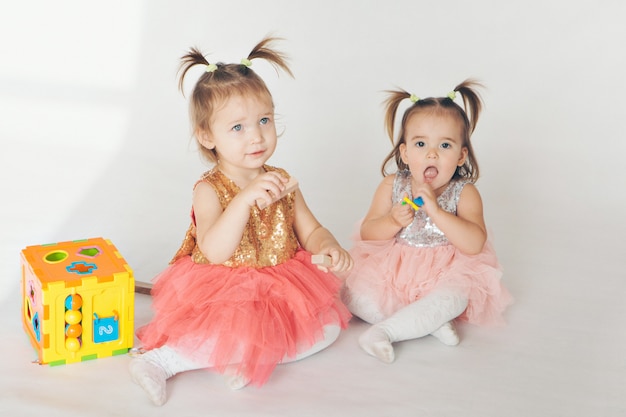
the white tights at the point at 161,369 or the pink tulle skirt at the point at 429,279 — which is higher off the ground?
the pink tulle skirt at the point at 429,279

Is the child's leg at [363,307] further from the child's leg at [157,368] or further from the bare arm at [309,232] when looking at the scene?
the child's leg at [157,368]

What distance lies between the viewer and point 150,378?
6.77 ft

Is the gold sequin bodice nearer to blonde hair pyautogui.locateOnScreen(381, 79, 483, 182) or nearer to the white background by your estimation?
blonde hair pyautogui.locateOnScreen(381, 79, 483, 182)

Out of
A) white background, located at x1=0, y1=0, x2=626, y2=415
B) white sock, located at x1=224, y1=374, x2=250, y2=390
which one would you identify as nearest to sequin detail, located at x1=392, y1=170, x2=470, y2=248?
white background, located at x1=0, y1=0, x2=626, y2=415

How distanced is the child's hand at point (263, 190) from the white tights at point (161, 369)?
0.37 metres

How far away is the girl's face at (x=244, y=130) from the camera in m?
2.25

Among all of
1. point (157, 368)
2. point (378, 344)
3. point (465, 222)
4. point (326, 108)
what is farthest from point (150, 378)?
point (326, 108)

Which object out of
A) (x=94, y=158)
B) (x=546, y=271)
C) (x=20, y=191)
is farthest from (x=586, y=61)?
(x=20, y=191)

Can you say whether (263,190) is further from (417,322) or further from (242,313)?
(417,322)

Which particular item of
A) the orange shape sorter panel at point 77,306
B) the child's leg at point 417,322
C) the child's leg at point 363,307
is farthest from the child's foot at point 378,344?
the orange shape sorter panel at point 77,306

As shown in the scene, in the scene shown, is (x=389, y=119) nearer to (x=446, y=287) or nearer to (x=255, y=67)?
(x=446, y=287)

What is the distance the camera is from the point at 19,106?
3.68 metres

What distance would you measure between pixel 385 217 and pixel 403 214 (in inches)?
4.2

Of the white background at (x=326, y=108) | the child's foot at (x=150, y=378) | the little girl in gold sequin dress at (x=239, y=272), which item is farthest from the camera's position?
the white background at (x=326, y=108)
